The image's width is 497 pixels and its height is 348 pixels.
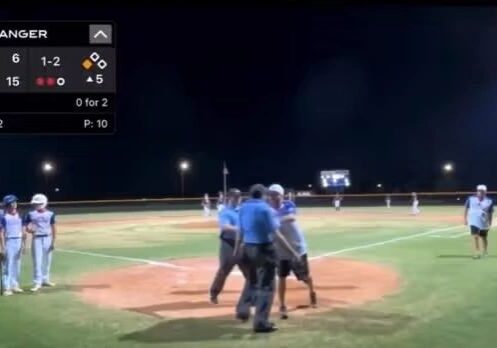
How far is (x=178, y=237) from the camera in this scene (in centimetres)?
2647

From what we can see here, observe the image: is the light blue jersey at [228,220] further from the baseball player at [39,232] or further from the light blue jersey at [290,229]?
the baseball player at [39,232]

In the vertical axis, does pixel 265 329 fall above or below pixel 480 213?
below

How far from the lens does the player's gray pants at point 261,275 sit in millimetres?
8898

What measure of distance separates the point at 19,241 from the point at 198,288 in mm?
3525

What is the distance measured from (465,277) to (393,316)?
4508mm

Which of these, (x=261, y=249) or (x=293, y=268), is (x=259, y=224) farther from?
(x=293, y=268)

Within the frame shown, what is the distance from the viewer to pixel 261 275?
9047 mm

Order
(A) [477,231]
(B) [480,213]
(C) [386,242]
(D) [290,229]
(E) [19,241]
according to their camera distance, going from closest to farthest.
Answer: (D) [290,229], (E) [19,241], (B) [480,213], (A) [477,231], (C) [386,242]

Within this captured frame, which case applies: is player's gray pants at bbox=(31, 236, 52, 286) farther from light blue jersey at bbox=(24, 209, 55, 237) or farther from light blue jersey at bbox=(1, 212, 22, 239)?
light blue jersey at bbox=(1, 212, 22, 239)

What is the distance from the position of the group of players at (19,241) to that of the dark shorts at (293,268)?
5195 millimetres

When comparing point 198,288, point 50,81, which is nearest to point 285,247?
point 198,288

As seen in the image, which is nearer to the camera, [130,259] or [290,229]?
[290,229]

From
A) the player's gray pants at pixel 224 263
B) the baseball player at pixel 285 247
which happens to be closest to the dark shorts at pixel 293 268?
the baseball player at pixel 285 247

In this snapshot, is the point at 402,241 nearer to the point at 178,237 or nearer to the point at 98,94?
the point at 178,237
